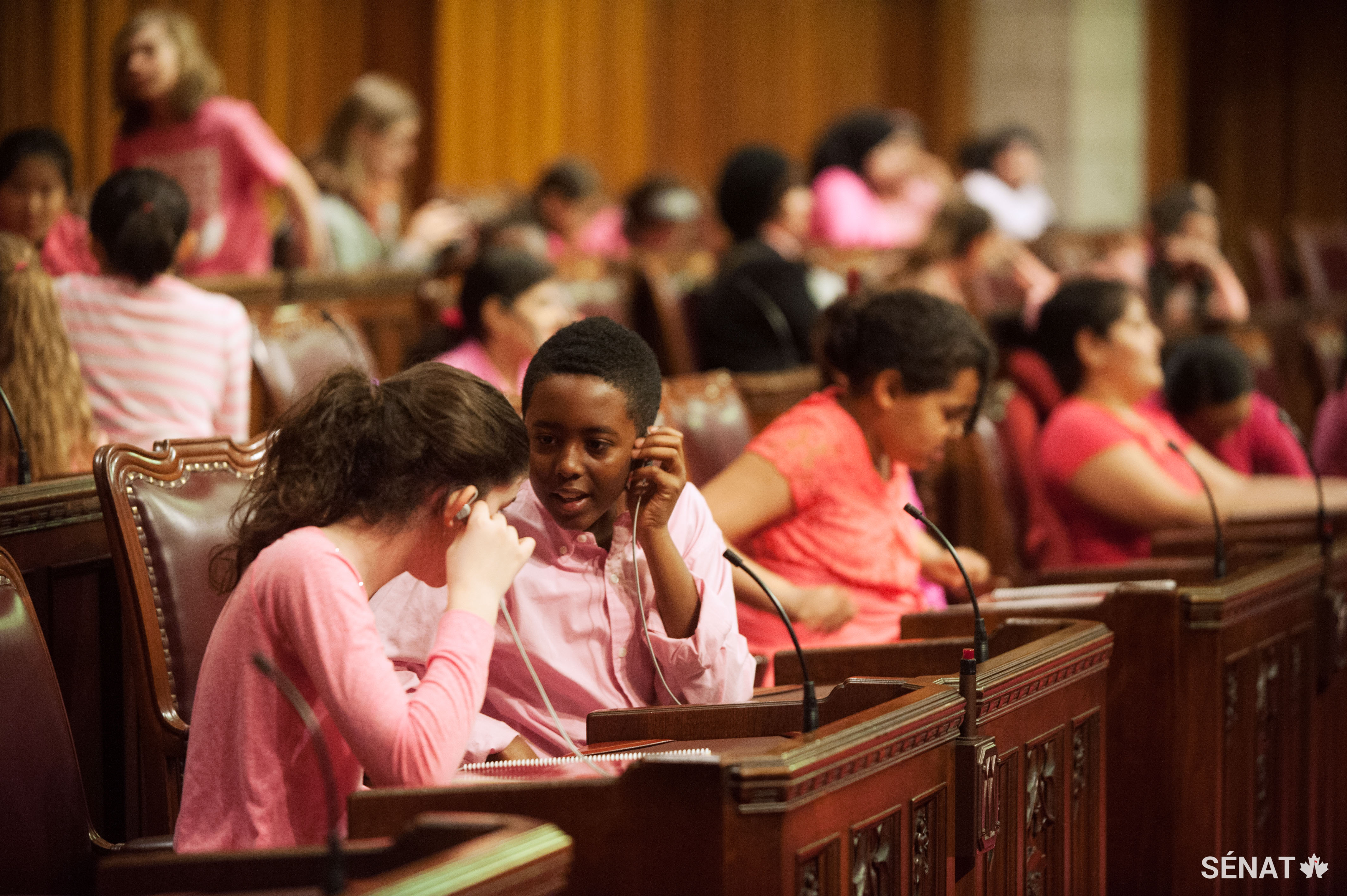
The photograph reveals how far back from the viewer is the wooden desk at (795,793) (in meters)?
1.40

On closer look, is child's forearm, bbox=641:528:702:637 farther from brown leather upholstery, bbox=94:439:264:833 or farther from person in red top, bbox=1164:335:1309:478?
person in red top, bbox=1164:335:1309:478

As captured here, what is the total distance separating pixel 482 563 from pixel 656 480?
1.13ft

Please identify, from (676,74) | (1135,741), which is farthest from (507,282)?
(676,74)

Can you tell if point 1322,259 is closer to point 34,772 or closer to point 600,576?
point 600,576

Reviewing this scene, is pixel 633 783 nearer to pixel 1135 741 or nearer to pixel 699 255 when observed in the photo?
pixel 1135 741

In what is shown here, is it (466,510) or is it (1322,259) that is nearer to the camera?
(466,510)

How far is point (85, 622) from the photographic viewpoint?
2252 mm

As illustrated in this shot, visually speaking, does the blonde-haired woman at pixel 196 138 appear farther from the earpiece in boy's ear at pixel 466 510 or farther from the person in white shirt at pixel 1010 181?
the person in white shirt at pixel 1010 181

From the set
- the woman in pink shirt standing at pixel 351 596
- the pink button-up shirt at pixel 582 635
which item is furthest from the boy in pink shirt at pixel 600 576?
the woman in pink shirt standing at pixel 351 596

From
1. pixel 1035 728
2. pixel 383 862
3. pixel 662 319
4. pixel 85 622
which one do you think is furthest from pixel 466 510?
pixel 662 319

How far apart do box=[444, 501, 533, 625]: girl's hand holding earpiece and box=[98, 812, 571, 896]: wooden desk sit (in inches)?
12.8

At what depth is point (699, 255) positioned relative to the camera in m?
5.82

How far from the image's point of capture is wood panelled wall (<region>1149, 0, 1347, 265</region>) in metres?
9.45

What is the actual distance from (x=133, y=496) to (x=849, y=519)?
1139mm
